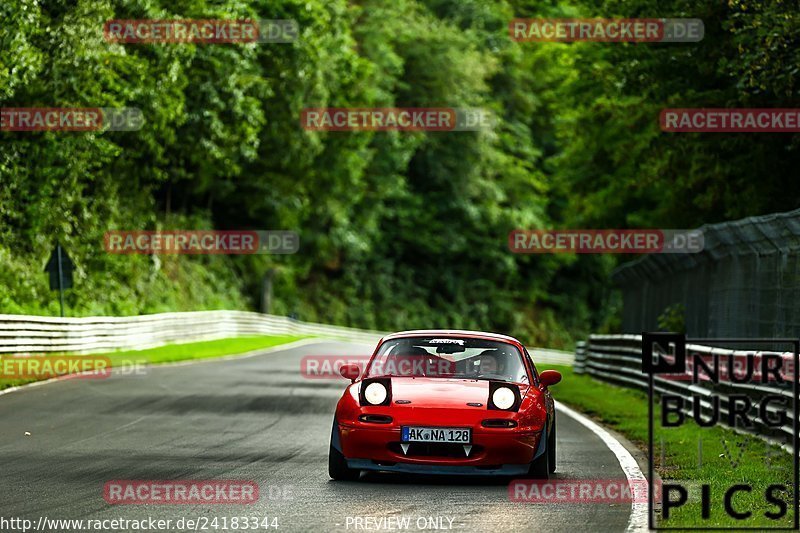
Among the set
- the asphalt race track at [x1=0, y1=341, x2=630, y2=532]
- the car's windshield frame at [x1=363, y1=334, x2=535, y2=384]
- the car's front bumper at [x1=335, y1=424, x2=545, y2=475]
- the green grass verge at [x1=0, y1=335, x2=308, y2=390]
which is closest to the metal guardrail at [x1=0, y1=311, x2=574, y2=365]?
the green grass verge at [x1=0, y1=335, x2=308, y2=390]

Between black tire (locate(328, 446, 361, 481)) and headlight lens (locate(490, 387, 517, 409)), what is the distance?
1210 millimetres

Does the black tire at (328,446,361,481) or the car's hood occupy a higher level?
the car's hood

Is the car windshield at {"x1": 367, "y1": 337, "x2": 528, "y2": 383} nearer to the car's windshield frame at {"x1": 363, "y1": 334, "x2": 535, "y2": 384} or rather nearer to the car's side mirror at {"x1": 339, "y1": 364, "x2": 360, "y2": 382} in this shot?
the car's windshield frame at {"x1": 363, "y1": 334, "x2": 535, "y2": 384}

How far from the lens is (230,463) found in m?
11.8

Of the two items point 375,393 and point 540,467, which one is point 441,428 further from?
point 540,467

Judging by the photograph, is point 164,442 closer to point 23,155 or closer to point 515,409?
point 515,409

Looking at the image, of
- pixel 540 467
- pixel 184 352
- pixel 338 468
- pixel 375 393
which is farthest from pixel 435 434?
pixel 184 352

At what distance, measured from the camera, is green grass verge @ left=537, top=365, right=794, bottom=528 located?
28.9ft

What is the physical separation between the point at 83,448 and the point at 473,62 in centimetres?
5609

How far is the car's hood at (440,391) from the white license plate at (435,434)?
22 centimetres

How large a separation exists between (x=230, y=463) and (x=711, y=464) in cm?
425

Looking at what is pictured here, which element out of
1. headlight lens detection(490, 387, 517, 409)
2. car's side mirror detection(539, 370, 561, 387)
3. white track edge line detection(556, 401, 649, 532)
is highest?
car's side mirror detection(539, 370, 561, 387)

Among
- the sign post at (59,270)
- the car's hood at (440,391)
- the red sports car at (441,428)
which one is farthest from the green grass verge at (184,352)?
the red sports car at (441,428)

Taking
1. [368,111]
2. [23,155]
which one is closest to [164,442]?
[23,155]
